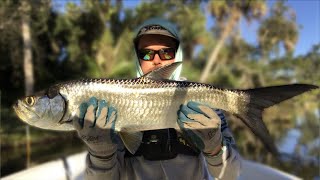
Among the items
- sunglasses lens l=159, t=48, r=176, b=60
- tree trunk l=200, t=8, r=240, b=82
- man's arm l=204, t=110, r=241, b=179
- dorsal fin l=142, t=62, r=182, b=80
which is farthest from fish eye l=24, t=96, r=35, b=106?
tree trunk l=200, t=8, r=240, b=82

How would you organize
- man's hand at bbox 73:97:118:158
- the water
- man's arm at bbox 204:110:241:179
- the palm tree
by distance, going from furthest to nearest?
the palm tree
the water
man's arm at bbox 204:110:241:179
man's hand at bbox 73:97:118:158

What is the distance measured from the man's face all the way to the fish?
1.31ft

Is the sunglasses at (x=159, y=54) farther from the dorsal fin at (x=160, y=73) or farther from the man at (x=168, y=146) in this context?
the dorsal fin at (x=160, y=73)

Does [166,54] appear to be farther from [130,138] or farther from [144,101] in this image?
[130,138]

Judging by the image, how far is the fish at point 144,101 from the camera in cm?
250

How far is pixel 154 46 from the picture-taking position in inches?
125

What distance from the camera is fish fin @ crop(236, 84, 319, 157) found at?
8.22 feet

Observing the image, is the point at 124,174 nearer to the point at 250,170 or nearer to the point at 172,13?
the point at 250,170

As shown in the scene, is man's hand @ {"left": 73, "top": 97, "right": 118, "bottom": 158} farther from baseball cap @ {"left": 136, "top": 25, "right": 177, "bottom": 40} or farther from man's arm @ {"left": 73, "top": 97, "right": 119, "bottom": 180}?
baseball cap @ {"left": 136, "top": 25, "right": 177, "bottom": 40}

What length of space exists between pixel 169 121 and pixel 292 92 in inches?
31.2

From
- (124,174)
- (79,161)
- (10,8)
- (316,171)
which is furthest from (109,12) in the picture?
(124,174)

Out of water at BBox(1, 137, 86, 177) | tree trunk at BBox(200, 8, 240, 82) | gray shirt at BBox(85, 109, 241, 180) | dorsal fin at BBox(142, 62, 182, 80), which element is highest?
dorsal fin at BBox(142, 62, 182, 80)

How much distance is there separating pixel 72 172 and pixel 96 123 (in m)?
3.40

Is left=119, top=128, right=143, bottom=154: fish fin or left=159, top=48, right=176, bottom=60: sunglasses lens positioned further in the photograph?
left=159, top=48, right=176, bottom=60: sunglasses lens
